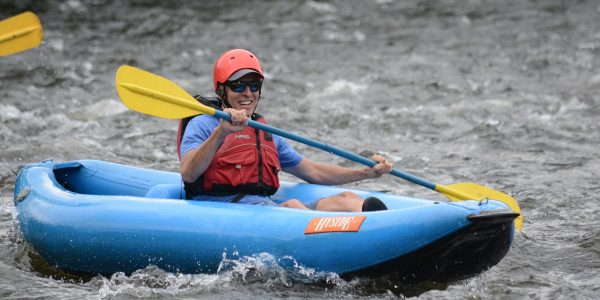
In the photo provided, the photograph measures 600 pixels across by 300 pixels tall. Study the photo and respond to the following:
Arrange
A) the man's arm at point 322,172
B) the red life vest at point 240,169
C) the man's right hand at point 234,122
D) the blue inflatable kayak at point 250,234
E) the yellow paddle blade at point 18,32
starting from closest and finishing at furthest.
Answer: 1. the blue inflatable kayak at point 250,234
2. the man's right hand at point 234,122
3. the red life vest at point 240,169
4. the man's arm at point 322,172
5. the yellow paddle blade at point 18,32

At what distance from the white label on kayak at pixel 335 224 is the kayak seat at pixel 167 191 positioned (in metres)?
1.03

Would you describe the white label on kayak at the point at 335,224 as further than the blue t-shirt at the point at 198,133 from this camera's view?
No

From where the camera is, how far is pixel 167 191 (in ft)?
17.0

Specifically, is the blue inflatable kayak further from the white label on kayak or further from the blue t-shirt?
the blue t-shirt

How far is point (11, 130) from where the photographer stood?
8414mm

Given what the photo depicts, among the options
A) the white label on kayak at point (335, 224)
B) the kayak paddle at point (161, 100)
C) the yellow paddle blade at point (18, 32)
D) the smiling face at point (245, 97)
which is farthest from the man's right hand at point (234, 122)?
the yellow paddle blade at point (18, 32)

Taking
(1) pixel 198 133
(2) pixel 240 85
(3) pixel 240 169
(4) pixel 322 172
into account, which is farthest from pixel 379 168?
(1) pixel 198 133

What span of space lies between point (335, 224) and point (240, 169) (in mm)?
727

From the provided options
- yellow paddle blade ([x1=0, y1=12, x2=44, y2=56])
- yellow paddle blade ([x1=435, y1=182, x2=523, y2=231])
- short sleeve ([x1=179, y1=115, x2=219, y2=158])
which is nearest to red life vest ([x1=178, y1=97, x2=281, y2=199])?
short sleeve ([x1=179, y1=115, x2=219, y2=158])

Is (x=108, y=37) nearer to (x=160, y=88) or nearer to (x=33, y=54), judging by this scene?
(x=33, y=54)

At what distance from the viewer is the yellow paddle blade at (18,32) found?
6.88 metres

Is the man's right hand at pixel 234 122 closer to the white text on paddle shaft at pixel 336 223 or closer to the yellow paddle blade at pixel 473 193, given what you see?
the white text on paddle shaft at pixel 336 223

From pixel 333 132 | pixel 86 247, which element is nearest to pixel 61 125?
pixel 333 132

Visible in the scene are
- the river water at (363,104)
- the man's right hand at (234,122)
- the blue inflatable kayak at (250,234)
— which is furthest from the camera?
the river water at (363,104)
